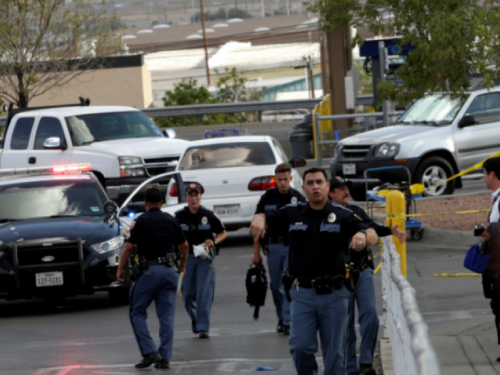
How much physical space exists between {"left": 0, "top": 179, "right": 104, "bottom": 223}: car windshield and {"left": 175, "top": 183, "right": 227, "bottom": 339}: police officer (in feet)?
8.44

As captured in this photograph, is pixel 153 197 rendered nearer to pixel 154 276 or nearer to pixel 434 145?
pixel 154 276

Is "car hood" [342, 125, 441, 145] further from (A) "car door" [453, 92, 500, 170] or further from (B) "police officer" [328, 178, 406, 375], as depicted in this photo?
(B) "police officer" [328, 178, 406, 375]

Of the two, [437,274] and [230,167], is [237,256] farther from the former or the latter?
[437,274]

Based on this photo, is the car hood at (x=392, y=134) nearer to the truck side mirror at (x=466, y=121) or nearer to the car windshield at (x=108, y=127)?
the truck side mirror at (x=466, y=121)

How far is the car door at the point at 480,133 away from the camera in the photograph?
1688 cm

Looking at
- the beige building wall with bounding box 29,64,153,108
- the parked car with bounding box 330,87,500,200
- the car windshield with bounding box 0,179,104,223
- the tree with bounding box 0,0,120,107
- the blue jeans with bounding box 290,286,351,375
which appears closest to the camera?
the blue jeans with bounding box 290,286,351,375

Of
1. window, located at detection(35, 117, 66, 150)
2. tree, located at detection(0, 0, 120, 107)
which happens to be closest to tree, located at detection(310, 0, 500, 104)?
window, located at detection(35, 117, 66, 150)

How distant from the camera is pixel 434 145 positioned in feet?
54.4

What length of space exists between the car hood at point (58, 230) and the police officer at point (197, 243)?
1.69 metres

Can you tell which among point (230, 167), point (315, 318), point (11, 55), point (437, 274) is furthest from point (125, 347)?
point (11, 55)

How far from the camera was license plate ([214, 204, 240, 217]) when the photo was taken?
14.1 m

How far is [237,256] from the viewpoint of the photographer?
14.0 metres

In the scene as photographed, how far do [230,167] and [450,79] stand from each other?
3.85 m

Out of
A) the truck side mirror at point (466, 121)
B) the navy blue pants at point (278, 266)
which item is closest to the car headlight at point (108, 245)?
the navy blue pants at point (278, 266)
